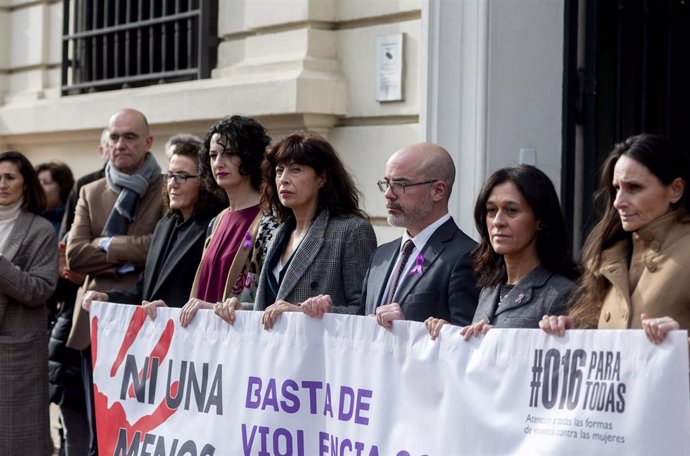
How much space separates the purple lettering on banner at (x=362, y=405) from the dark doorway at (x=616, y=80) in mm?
2724

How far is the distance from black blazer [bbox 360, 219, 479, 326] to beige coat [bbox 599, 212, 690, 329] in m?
0.72

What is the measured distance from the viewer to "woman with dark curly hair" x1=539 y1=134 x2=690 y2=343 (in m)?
4.53

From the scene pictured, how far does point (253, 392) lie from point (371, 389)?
66cm

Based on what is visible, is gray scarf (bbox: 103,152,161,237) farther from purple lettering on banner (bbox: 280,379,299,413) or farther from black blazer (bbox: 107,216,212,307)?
purple lettering on banner (bbox: 280,379,299,413)

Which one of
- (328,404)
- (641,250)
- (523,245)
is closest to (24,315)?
(328,404)

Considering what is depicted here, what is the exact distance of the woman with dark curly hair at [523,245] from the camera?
16.5ft

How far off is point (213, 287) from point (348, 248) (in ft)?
2.92

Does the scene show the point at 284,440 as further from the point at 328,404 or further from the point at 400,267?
the point at 400,267

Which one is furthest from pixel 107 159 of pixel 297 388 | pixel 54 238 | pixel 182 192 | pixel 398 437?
pixel 398 437

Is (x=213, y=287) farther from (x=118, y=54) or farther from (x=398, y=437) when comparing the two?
(x=118, y=54)

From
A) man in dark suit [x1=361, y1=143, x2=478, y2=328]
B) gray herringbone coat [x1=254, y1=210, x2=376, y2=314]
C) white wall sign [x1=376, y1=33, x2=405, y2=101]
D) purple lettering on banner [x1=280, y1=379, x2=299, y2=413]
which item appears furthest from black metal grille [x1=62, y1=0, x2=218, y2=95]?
purple lettering on banner [x1=280, y1=379, x2=299, y2=413]

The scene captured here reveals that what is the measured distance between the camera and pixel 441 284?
538cm

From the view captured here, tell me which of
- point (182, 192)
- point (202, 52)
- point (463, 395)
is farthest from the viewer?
point (202, 52)

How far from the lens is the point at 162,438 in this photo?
5938 mm
